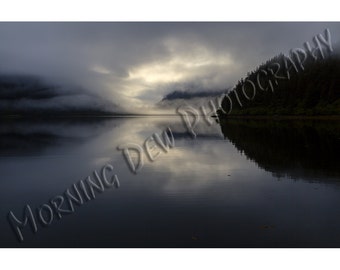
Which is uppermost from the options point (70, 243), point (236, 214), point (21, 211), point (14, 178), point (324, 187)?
point (14, 178)

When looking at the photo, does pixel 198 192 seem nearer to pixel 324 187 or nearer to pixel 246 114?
pixel 324 187

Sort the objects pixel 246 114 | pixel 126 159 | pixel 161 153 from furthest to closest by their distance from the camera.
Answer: pixel 246 114 → pixel 161 153 → pixel 126 159

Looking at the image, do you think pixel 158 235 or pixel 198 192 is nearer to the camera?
pixel 158 235

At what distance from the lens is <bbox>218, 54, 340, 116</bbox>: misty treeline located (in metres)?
82.9

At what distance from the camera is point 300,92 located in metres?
94.3

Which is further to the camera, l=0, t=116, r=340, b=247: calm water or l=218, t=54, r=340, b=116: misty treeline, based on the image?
l=218, t=54, r=340, b=116: misty treeline

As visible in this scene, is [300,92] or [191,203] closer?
[191,203]

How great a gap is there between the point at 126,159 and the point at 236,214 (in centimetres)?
1138

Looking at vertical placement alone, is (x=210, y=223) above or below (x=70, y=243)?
below

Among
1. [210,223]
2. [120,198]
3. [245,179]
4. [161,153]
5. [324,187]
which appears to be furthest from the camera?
[161,153]

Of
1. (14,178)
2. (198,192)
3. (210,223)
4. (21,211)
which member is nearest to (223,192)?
(198,192)

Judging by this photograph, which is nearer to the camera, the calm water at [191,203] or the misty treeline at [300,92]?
the calm water at [191,203]

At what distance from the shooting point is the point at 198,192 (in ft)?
37.6

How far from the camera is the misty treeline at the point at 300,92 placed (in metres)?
82.9
